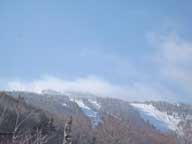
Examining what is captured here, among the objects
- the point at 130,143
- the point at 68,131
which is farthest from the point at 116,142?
the point at 68,131

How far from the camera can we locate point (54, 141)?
79688 mm

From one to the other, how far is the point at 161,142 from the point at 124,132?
21510 mm

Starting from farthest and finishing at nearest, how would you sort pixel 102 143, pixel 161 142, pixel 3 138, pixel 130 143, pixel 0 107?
pixel 161 142 → pixel 130 143 → pixel 102 143 → pixel 0 107 → pixel 3 138

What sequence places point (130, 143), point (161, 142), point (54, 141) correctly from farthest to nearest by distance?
point (161, 142), point (130, 143), point (54, 141)

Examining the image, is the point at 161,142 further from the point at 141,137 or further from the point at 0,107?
the point at 0,107

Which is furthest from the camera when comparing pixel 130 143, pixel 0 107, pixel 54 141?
pixel 130 143

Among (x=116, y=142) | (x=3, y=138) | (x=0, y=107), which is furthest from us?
(x=116, y=142)

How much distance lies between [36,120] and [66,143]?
6774 centimetres

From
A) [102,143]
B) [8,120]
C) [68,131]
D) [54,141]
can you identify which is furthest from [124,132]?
[68,131]

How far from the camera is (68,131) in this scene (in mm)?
15930

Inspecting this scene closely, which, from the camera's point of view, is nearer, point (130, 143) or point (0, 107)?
point (0, 107)

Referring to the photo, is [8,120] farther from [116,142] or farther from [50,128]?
[116,142]

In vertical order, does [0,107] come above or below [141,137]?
above

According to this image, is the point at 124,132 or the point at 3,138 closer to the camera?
the point at 3,138
